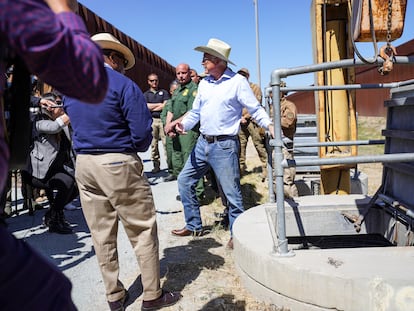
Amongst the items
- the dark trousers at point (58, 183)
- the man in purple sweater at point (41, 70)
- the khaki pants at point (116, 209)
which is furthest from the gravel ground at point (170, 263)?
the man in purple sweater at point (41, 70)

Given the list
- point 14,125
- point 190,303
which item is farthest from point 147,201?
point 14,125

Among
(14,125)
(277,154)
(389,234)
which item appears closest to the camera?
(14,125)

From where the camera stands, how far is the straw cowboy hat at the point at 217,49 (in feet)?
12.7

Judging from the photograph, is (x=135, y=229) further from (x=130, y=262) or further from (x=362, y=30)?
(x=362, y=30)

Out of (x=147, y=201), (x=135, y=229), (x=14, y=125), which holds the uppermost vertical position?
(x=14, y=125)

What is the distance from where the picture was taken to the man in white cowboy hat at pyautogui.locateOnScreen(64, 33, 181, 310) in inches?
105

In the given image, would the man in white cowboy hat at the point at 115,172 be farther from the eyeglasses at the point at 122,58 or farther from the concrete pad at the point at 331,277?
the concrete pad at the point at 331,277

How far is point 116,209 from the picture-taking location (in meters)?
2.74

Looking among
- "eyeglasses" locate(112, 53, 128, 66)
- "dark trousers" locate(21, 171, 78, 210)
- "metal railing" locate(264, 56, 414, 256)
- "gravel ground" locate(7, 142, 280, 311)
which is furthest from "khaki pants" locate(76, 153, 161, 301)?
"dark trousers" locate(21, 171, 78, 210)

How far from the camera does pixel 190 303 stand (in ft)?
9.82

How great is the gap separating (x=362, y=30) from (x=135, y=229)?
2.04 metres

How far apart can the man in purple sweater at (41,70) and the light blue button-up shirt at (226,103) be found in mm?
2751

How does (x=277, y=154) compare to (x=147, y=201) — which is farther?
(x=147, y=201)

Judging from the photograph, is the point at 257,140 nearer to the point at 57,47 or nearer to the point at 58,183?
the point at 58,183
